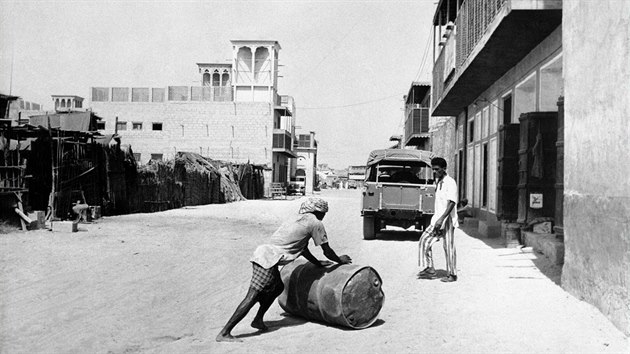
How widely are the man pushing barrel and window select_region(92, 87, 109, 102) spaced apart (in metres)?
49.1

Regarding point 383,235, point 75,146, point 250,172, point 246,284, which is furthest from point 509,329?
point 250,172

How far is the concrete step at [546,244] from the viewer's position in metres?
8.65

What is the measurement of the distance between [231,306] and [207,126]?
43.7m

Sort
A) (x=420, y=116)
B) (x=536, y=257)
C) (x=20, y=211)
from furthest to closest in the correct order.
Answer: (x=420, y=116), (x=20, y=211), (x=536, y=257)

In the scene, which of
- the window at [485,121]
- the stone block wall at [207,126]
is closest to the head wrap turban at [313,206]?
the window at [485,121]

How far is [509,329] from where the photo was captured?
5801 millimetres

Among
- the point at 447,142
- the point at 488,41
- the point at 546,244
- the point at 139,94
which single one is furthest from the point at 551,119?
the point at 139,94

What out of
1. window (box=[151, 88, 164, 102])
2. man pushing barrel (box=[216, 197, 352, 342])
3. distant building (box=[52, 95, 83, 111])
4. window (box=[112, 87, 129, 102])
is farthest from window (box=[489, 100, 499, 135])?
distant building (box=[52, 95, 83, 111])

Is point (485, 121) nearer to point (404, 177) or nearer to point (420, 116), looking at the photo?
point (404, 177)

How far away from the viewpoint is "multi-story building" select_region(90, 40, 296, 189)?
162 feet

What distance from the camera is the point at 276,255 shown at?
5.55 meters

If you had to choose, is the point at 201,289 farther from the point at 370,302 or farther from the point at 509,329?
the point at 509,329

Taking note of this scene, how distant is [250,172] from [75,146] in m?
23.5

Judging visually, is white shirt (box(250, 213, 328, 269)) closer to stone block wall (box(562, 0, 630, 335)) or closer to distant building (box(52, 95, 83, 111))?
stone block wall (box(562, 0, 630, 335))
